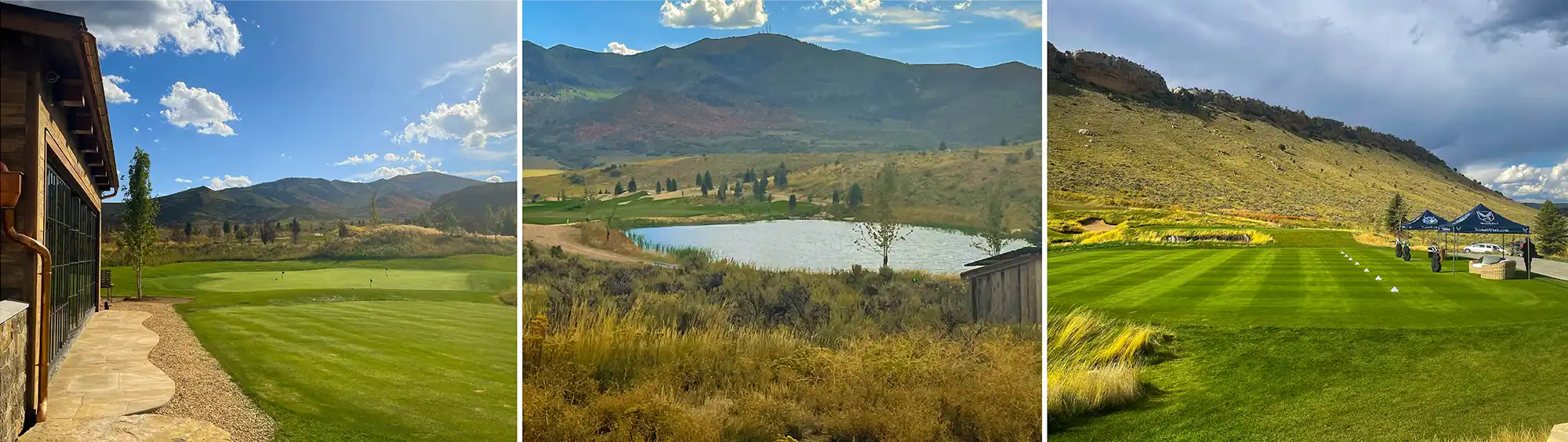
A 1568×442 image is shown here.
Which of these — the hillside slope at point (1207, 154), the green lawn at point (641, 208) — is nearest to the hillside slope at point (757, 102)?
the green lawn at point (641, 208)

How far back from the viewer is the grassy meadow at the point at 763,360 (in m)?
5.23

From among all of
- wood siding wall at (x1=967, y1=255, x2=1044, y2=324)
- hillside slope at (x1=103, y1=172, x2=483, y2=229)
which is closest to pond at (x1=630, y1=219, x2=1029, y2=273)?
wood siding wall at (x1=967, y1=255, x2=1044, y2=324)

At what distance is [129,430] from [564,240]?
3.23 meters

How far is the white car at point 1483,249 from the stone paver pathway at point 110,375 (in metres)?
8.07

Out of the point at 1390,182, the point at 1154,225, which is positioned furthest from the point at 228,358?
the point at 1390,182

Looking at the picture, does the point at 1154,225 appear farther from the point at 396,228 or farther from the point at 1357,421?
the point at 396,228

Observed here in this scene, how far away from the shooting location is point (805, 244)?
22.0 feet

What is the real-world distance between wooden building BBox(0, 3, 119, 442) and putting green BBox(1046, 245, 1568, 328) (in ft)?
17.6

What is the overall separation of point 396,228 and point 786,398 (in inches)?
198

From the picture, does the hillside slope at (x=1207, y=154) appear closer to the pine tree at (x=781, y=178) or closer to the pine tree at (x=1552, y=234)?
the pine tree at (x=1552, y=234)

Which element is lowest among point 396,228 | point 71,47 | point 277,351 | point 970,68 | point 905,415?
point 905,415

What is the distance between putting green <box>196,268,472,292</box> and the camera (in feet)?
15.2

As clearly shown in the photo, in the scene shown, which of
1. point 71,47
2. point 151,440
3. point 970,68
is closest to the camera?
point 71,47

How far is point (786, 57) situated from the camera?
23.7ft
